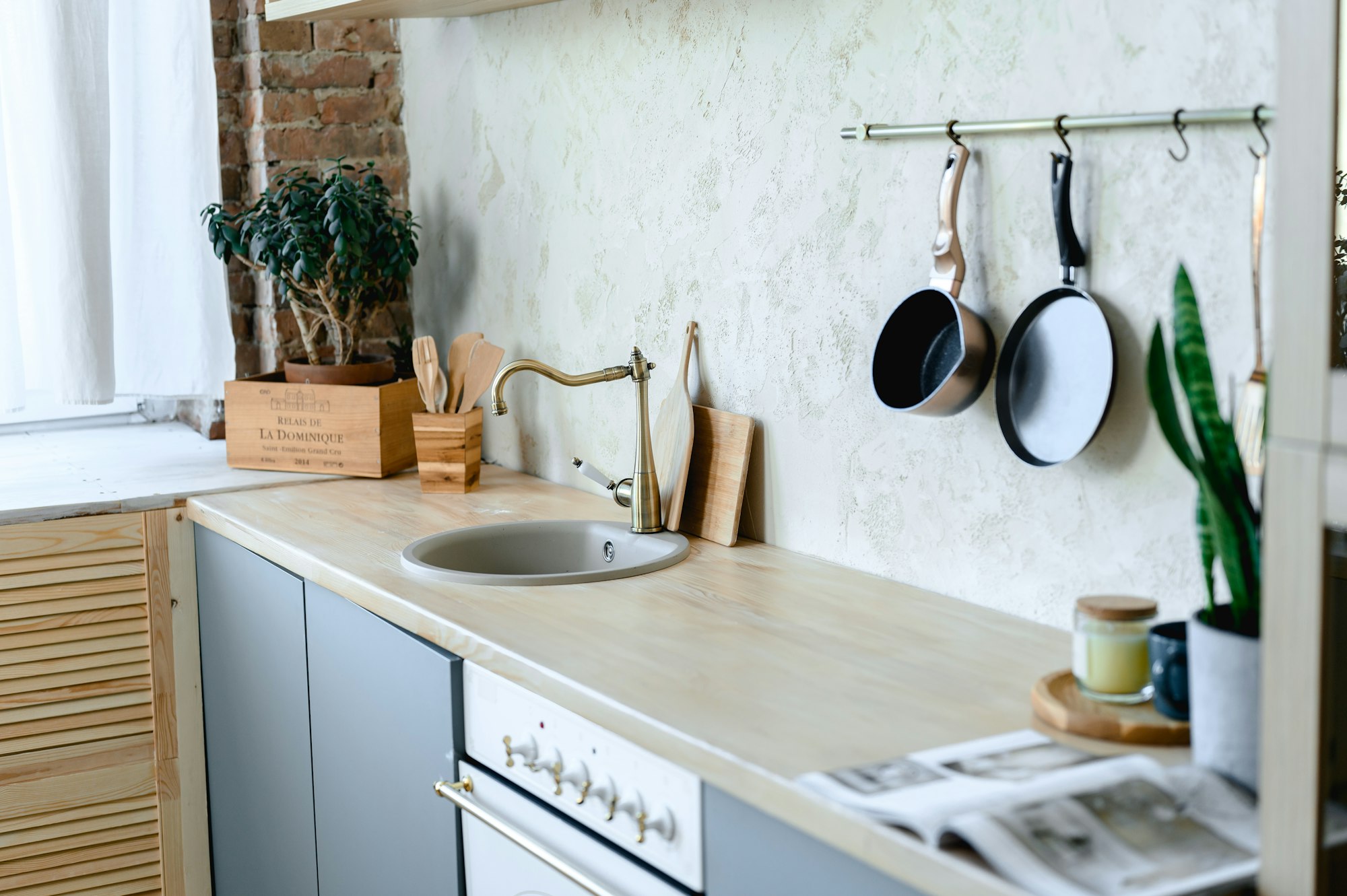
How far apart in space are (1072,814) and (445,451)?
1654 mm

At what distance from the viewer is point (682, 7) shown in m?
2.06

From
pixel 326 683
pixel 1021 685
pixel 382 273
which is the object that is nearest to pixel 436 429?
pixel 382 273

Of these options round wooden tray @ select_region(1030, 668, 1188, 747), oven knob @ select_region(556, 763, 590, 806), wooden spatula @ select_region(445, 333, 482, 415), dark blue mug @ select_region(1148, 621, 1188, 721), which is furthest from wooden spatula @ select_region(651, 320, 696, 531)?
dark blue mug @ select_region(1148, 621, 1188, 721)

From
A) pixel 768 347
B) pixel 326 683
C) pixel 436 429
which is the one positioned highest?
pixel 768 347

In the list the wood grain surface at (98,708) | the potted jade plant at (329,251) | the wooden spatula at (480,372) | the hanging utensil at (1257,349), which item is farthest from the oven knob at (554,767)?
the potted jade plant at (329,251)

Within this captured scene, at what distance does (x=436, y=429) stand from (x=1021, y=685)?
1374 millimetres

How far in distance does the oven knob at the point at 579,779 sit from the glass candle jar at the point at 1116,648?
1.80 ft

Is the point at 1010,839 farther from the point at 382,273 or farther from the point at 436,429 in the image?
the point at 382,273

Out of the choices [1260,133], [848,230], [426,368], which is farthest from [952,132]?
[426,368]

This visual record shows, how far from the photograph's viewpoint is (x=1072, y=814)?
100 cm

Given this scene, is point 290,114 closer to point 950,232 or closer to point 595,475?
point 595,475

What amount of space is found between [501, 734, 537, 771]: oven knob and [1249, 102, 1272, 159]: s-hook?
100cm

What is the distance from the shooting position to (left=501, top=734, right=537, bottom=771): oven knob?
5.04 feet

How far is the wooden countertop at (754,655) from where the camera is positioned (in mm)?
1173
